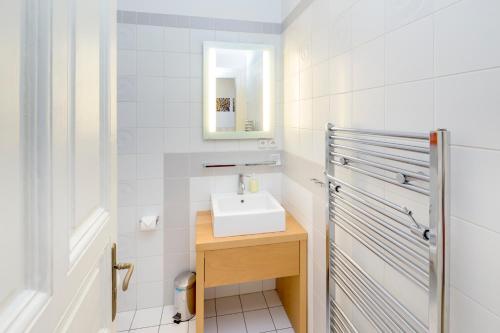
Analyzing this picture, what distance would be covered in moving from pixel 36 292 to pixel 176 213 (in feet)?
5.62

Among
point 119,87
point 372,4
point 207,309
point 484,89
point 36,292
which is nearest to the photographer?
point 36,292

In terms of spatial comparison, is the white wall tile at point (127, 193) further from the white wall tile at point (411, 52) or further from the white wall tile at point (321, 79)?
the white wall tile at point (411, 52)

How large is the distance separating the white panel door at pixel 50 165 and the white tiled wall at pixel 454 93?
0.89 meters

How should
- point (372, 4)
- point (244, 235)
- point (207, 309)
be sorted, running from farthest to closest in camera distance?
point (207, 309)
point (244, 235)
point (372, 4)

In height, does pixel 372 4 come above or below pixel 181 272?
above

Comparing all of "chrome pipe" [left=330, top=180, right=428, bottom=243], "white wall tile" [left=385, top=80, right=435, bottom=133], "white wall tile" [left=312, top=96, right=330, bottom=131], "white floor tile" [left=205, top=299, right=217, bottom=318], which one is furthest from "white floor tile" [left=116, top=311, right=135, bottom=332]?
"white wall tile" [left=385, top=80, right=435, bottom=133]

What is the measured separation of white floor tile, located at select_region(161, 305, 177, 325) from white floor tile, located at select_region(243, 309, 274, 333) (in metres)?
0.53

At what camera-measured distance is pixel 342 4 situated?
127cm

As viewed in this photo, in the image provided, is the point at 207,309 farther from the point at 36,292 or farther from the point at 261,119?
the point at 36,292

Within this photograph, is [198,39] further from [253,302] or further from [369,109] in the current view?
[253,302]

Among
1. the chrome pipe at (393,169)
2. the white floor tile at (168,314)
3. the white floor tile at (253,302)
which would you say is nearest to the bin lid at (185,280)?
the white floor tile at (168,314)

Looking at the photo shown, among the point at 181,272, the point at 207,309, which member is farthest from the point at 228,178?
the point at 207,309

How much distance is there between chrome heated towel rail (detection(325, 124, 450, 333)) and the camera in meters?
0.69

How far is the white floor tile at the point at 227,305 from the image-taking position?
205cm
